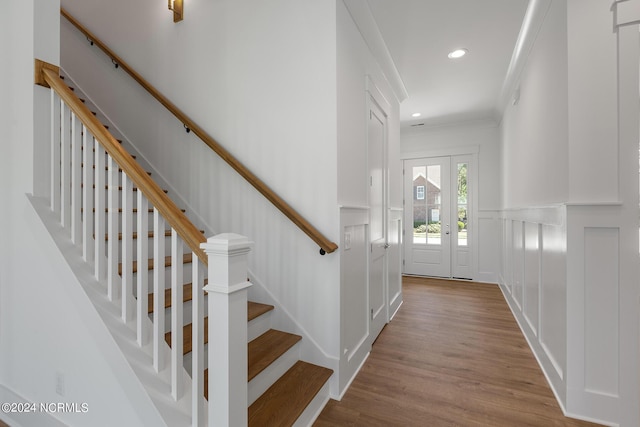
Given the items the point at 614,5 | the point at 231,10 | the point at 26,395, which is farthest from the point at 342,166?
the point at 26,395

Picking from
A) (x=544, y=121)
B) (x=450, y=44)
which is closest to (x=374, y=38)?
(x=450, y=44)

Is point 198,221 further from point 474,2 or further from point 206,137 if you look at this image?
point 474,2

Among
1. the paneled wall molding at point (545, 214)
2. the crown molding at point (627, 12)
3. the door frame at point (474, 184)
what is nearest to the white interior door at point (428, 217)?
the door frame at point (474, 184)

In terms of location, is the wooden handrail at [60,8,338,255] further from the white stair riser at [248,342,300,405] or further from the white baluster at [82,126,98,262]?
the white baluster at [82,126,98,262]

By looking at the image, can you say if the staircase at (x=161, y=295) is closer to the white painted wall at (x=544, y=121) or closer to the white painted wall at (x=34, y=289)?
the white painted wall at (x=34, y=289)

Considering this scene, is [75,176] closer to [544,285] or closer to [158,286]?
[158,286]

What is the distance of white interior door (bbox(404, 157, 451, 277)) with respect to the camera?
532 cm

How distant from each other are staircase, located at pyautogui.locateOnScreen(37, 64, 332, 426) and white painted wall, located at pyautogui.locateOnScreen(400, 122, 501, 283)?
4112 mm

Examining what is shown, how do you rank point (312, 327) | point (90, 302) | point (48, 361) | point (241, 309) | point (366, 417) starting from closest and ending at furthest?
point (241, 309)
point (90, 302)
point (48, 361)
point (366, 417)
point (312, 327)

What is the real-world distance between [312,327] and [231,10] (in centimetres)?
246

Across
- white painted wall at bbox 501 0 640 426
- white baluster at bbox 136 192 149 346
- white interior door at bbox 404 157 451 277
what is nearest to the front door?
white interior door at bbox 404 157 451 277

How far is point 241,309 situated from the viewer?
1.07 meters

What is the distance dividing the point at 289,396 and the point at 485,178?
4.75 meters

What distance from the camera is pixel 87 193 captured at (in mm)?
1367
